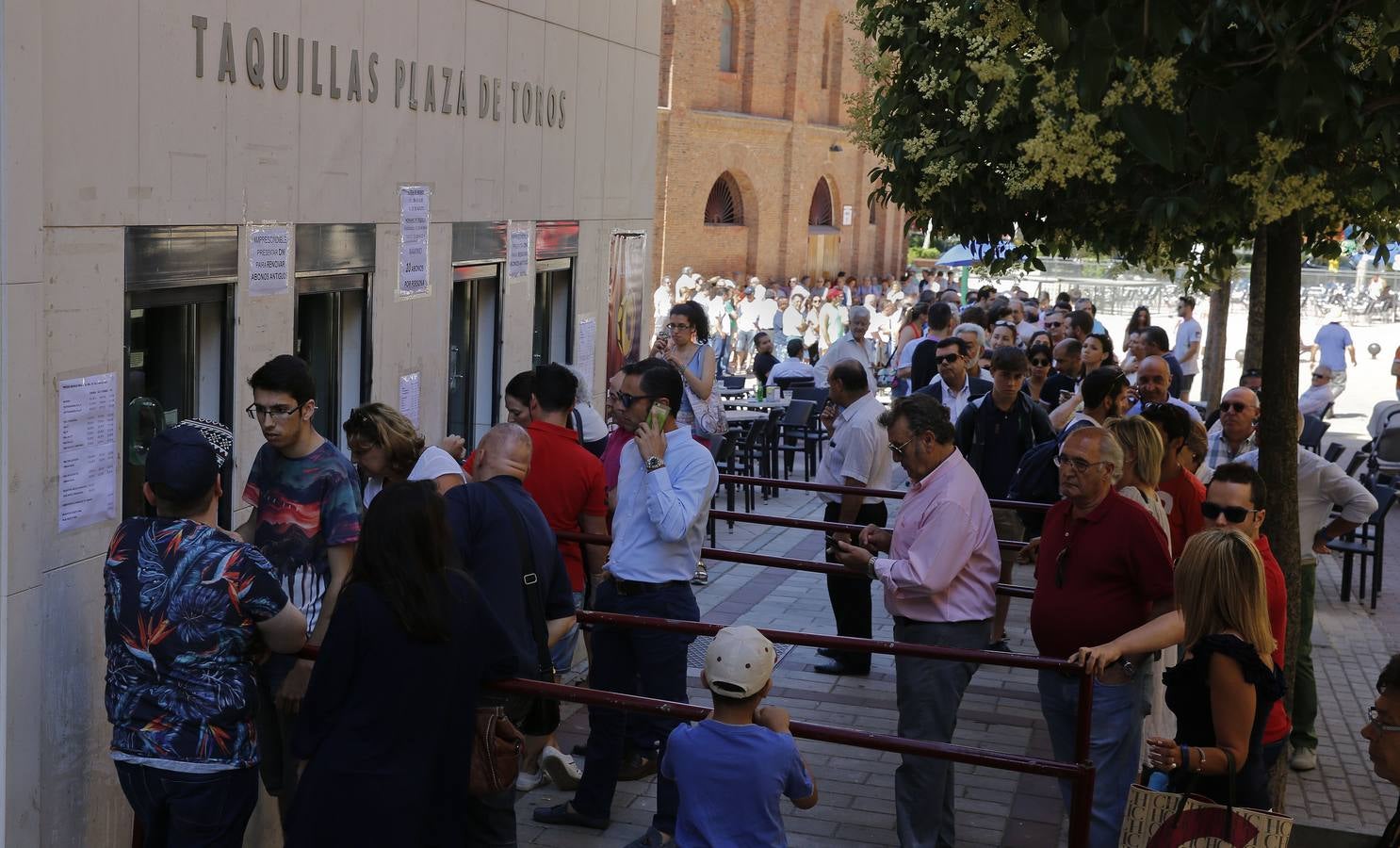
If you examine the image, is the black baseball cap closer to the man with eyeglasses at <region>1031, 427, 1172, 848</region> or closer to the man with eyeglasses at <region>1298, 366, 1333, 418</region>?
the man with eyeglasses at <region>1031, 427, 1172, 848</region>

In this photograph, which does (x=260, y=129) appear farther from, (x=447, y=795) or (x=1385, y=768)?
(x=1385, y=768)

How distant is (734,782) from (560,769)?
113 inches

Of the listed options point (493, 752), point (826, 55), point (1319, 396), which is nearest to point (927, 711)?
point (493, 752)

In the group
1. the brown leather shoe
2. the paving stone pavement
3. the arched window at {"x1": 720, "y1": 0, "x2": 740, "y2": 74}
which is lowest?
the paving stone pavement

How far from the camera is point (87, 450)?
558 cm

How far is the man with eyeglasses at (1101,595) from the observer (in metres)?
5.76

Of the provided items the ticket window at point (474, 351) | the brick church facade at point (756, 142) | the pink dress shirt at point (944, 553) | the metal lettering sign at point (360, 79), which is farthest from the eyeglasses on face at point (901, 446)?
the brick church facade at point (756, 142)

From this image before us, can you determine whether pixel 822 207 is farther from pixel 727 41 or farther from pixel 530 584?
pixel 530 584

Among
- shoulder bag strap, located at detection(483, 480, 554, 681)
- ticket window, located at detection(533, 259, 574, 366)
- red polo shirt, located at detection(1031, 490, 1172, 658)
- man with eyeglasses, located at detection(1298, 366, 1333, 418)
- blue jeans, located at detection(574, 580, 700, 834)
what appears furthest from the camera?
man with eyeglasses, located at detection(1298, 366, 1333, 418)

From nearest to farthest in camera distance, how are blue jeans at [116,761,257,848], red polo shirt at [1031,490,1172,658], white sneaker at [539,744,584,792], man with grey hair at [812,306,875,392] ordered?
blue jeans at [116,761,257,848], red polo shirt at [1031,490,1172,658], white sneaker at [539,744,584,792], man with grey hair at [812,306,875,392]

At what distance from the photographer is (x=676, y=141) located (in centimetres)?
4356

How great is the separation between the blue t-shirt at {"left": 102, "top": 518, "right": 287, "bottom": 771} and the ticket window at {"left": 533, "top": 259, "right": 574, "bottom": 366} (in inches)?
267

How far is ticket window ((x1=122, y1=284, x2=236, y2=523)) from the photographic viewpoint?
602 cm

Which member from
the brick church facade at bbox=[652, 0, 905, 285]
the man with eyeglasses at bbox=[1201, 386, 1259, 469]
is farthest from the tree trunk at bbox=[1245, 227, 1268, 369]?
the brick church facade at bbox=[652, 0, 905, 285]
